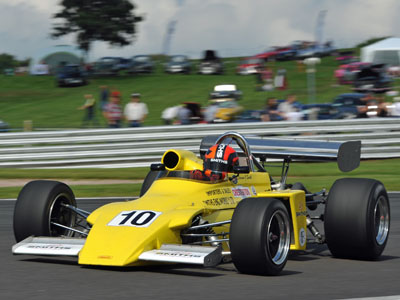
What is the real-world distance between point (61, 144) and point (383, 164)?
25.8 feet

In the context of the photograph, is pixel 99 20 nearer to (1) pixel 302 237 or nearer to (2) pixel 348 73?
(2) pixel 348 73

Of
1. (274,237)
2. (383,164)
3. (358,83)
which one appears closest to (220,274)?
(274,237)

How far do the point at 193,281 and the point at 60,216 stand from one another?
2.24 metres

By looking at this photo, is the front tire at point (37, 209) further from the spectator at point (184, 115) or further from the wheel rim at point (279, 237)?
the spectator at point (184, 115)

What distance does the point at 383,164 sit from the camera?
18797mm

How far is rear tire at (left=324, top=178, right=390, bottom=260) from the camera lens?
7.79 meters

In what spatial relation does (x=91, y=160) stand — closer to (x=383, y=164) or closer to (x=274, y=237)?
(x=383, y=164)

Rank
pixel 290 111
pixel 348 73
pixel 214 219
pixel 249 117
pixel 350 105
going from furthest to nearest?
pixel 348 73 → pixel 350 105 → pixel 249 117 → pixel 290 111 → pixel 214 219

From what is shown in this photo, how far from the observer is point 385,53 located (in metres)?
40.9

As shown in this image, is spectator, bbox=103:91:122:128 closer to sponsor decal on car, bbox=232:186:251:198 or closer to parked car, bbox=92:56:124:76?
sponsor decal on car, bbox=232:186:251:198

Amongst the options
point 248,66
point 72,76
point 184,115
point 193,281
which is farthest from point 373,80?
point 193,281

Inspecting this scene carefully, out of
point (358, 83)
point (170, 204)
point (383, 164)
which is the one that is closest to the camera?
point (170, 204)

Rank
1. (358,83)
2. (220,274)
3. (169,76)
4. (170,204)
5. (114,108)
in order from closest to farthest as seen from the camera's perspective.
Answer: (220,274) → (170,204) → (114,108) → (358,83) → (169,76)

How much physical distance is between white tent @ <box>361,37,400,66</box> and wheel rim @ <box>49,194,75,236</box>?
34.5 m
